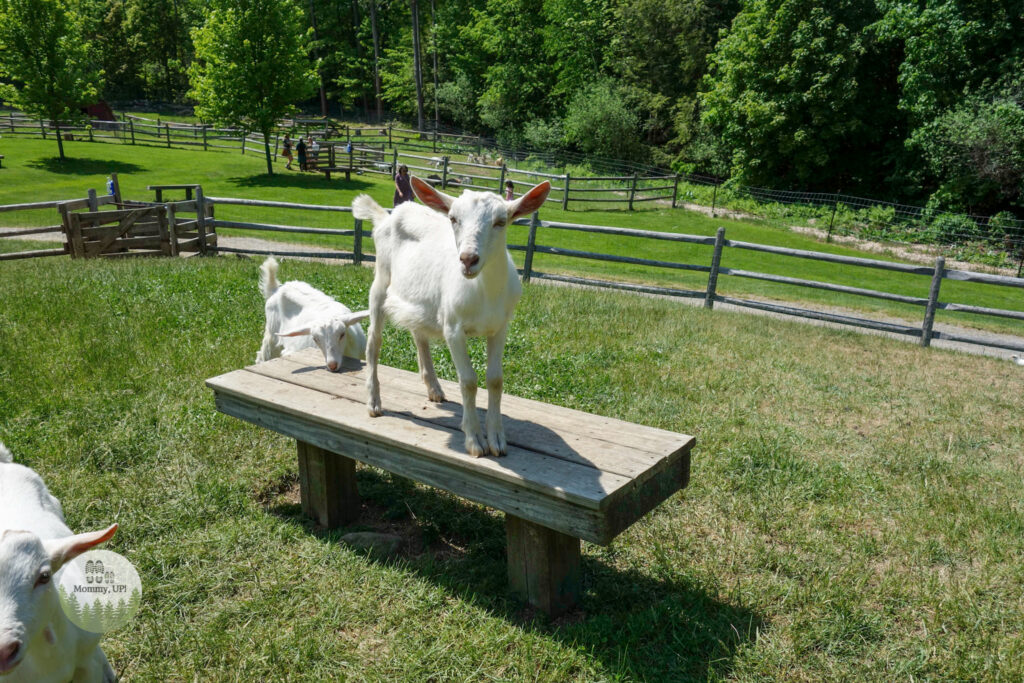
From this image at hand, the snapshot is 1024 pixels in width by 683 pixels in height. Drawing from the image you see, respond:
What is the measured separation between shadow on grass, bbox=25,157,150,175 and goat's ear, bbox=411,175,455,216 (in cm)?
3230

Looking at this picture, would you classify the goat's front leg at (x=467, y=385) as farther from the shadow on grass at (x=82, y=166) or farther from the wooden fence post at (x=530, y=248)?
the shadow on grass at (x=82, y=166)

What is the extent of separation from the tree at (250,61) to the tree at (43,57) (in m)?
5.78

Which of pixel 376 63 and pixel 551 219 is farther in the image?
pixel 376 63

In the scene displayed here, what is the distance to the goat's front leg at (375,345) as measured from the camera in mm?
4195


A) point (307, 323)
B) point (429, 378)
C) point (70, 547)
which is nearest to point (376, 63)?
point (307, 323)

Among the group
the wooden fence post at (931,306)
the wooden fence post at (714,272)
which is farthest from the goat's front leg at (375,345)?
the wooden fence post at (931,306)

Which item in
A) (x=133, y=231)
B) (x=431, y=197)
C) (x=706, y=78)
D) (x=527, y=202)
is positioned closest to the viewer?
(x=527, y=202)

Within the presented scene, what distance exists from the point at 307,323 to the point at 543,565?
337 centimetres

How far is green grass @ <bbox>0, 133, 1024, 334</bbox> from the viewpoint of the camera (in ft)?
52.9

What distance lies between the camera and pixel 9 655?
7.09 feet

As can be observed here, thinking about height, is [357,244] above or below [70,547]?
below

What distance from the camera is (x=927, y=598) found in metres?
3.77

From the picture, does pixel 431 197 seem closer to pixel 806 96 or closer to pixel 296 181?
pixel 296 181

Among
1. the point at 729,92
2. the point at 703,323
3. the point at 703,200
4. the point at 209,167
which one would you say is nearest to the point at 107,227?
the point at 703,323
